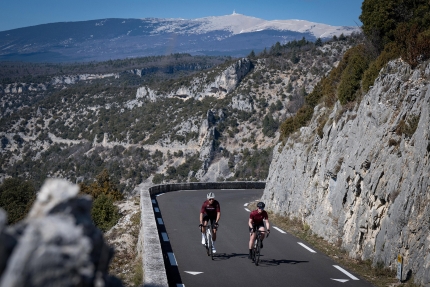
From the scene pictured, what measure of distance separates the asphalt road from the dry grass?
0.75ft

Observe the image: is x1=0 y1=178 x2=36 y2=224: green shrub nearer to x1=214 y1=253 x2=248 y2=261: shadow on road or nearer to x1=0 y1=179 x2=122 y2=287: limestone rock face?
x1=214 y1=253 x2=248 y2=261: shadow on road

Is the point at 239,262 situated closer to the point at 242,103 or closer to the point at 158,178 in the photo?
the point at 158,178

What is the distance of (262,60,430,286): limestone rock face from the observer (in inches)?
397

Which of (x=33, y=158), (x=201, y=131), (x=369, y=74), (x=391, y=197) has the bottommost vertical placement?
(x=33, y=158)

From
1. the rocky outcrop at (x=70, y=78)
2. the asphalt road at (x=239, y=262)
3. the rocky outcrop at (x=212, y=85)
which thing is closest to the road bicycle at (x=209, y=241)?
the asphalt road at (x=239, y=262)

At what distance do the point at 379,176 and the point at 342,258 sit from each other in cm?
212

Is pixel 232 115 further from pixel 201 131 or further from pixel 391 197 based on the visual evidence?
pixel 391 197

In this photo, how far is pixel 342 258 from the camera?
1260 centimetres

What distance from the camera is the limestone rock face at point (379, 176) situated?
33.1 feet

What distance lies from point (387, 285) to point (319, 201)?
7015 mm

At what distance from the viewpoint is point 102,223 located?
23750 mm

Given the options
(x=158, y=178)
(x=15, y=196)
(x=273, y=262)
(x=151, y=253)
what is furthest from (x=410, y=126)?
(x=158, y=178)

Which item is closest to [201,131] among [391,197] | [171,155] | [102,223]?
[171,155]

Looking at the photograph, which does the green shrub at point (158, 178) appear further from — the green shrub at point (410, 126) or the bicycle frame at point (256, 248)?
the green shrub at point (410, 126)
